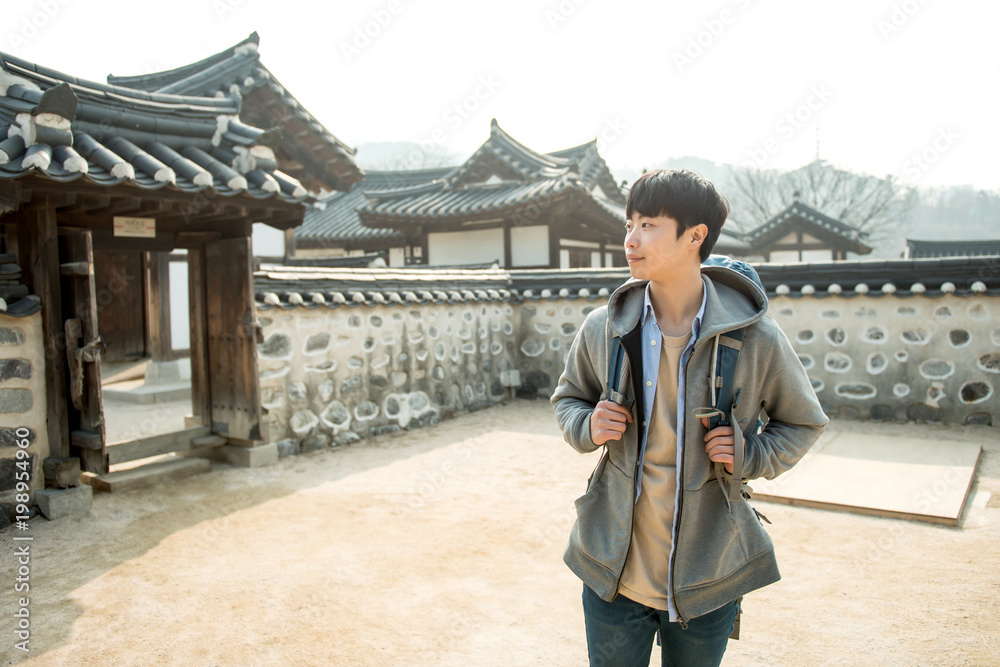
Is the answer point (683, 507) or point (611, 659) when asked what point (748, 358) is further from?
point (611, 659)

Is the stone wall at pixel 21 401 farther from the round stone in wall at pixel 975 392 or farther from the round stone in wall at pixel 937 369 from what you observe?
the round stone in wall at pixel 975 392

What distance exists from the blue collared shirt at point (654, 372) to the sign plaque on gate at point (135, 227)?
17.3 ft

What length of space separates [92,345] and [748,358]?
4956 millimetres

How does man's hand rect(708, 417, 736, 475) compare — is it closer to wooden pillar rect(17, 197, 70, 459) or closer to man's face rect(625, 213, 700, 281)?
man's face rect(625, 213, 700, 281)

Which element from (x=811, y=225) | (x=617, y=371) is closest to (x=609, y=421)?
(x=617, y=371)

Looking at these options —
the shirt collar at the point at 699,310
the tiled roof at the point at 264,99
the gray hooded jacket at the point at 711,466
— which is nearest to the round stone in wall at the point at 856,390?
the gray hooded jacket at the point at 711,466

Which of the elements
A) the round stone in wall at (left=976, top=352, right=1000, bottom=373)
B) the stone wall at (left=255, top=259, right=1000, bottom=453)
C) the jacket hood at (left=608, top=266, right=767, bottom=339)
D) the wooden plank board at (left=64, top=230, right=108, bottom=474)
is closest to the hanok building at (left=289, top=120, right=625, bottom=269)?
the stone wall at (left=255, top=259, right=1000, bottom=453)

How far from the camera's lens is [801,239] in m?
20.0

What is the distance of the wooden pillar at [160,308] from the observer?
37.8 ft

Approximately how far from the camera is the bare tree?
33.6m

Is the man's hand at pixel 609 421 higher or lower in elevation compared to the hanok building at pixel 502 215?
lower

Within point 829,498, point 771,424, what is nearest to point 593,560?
point 771,424

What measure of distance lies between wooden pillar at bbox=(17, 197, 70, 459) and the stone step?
1.74 ft

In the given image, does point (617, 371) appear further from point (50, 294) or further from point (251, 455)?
point (251, 455)
